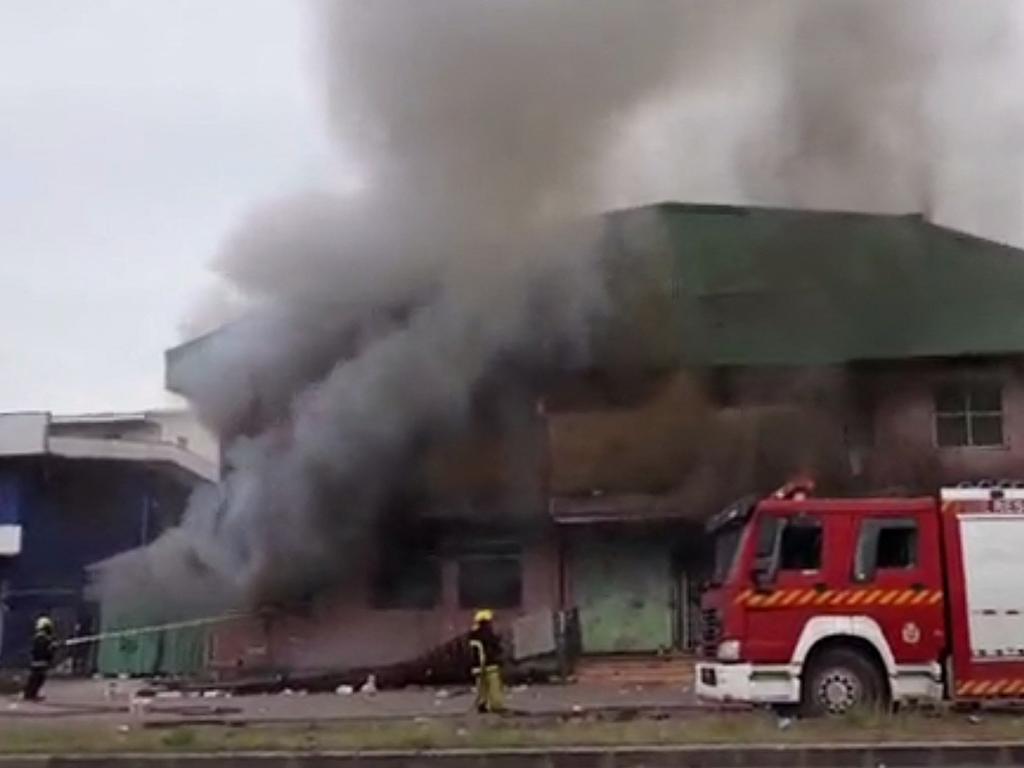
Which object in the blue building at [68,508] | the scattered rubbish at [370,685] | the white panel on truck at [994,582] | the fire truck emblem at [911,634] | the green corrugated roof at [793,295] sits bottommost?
the scattered rubbish at [370,685]

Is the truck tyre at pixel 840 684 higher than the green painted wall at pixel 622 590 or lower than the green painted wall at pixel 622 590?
lower

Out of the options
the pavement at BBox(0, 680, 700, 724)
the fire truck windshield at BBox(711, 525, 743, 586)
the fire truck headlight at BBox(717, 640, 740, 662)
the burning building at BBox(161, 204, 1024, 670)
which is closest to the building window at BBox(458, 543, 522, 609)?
the burning building at BBox(161, 204, 1024, 670)

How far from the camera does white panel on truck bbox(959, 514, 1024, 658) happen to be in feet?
50.2

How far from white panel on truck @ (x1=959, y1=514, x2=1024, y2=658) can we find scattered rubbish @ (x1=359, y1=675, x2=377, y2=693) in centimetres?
958

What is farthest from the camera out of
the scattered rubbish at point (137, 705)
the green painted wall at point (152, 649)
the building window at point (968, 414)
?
the green painted wall at point (152, 649)

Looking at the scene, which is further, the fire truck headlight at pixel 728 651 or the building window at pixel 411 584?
the building window at pixel 411 584

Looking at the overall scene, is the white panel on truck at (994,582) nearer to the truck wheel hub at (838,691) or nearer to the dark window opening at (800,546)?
the truck wheel hub at (838,691)

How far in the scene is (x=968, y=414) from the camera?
25859 millimetres

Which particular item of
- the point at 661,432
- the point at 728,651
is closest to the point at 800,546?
the point at 728,651

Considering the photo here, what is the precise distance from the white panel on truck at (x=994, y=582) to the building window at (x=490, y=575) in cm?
1152

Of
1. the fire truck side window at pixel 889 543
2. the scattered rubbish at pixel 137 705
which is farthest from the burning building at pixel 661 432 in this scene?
the fire truck side window at pixel 889 543

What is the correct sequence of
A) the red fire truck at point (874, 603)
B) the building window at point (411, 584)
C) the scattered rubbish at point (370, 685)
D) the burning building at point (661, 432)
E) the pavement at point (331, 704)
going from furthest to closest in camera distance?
the building window at point (411, 584)
the burning building at point (661, 432)
the scattered rubbish at point (370, 685)
the pavement at point (331, 704)
the red fire truck at point (874, 603)

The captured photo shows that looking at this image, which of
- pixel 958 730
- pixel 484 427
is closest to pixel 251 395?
pixel 484 427

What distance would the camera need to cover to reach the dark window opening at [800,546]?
15453 mm
